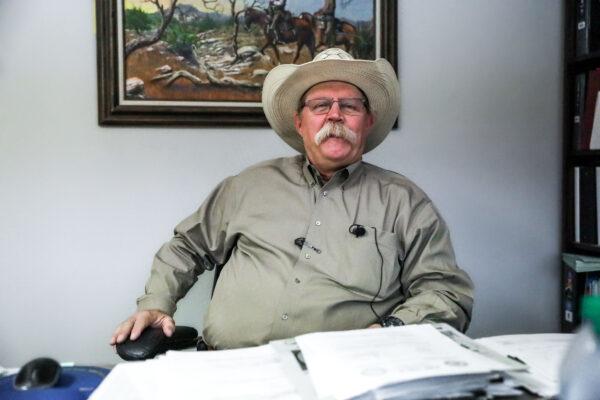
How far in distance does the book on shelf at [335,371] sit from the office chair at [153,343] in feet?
1.21

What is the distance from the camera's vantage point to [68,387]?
76 centimetres

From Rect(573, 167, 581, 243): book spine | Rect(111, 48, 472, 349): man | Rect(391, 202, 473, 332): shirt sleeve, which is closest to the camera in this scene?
Rect(391, 202, 473, 332): shirt sleeve

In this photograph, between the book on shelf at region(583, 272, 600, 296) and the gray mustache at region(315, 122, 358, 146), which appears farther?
the book on shelf at region(583, 272, 600, 296)

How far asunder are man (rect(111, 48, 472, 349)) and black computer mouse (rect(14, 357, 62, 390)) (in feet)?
1.82

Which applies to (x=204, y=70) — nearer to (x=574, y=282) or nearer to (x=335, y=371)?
(x=335, y=371)

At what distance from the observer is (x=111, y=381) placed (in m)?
0.79

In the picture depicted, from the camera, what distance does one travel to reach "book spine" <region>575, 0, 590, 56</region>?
2.09m

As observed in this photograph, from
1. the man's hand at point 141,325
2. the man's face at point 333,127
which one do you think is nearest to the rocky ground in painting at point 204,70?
the man's face at point 333,127

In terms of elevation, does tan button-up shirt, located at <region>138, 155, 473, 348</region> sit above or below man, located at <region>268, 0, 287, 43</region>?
below

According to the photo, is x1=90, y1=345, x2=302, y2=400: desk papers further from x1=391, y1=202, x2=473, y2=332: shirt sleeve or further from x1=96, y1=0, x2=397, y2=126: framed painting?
x1=96, y1=0, x2=397, y2=126: framed painting

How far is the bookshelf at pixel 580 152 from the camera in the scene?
2.06 metres

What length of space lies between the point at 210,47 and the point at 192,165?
43 cm

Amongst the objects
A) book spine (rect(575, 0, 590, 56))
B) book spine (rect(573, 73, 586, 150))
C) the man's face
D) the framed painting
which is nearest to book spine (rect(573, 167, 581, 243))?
book spine (rect(573, 73, 586, 150))

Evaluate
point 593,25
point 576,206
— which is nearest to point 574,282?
point 576,206
